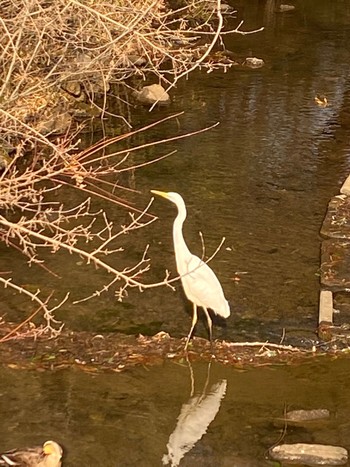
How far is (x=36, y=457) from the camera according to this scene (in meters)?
5.27

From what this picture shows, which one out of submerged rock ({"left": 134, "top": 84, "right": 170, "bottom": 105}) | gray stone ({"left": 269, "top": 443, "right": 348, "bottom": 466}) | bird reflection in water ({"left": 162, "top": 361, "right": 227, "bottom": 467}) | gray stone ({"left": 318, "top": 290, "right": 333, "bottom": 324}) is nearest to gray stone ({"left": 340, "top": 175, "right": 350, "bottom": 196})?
gray stone ({"left": 318, "top": 290, "right": 333, "bottom": 324})

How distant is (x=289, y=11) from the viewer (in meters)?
23.9

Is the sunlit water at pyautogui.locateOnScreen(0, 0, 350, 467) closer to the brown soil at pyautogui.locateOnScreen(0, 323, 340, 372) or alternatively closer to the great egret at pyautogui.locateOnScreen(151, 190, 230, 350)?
the brown soil at pyautogui.locateOnScreen(0, 323, 340, 372)

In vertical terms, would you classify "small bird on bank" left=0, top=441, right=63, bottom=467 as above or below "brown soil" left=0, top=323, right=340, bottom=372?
above

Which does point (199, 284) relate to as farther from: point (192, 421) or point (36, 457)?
point (36, 457)

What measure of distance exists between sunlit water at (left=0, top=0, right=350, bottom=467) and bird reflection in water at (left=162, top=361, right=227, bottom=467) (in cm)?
5

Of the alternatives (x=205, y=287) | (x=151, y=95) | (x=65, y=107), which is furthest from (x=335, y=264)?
(x=151, y=95)

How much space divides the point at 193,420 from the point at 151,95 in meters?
9.30

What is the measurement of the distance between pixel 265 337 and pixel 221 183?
415 cm

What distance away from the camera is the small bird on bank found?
Result: 5.25 meters

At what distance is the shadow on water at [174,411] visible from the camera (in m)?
5.86

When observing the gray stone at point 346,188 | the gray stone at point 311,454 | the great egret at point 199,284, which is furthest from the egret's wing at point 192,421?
the gray stone at point 346,188

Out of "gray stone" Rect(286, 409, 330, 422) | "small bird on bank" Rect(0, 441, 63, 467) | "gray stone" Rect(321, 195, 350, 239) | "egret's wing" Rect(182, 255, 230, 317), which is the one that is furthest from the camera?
"gray stone" Rect(321, 195, 350, 239)

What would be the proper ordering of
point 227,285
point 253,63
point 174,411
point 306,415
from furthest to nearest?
1. point 253,63
2. point 227,285
3. point 174,411
4. point 306,415
